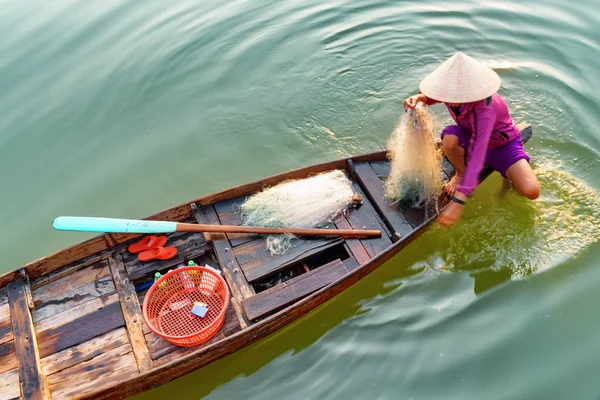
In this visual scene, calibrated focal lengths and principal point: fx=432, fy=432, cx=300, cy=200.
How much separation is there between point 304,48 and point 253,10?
181cm

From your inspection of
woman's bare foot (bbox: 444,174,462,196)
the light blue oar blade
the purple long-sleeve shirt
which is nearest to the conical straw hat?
the purple long-sleeve shirt

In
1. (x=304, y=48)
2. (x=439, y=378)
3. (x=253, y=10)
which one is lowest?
(x=439, y=378)

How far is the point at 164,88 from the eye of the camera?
7727 millimetres

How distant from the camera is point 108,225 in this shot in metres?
4.16

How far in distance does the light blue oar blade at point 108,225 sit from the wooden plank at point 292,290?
1.15 m

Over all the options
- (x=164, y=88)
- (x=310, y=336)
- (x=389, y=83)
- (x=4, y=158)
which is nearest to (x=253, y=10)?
(x=164, y=88)

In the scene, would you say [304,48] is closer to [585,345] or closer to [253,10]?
[253,10]

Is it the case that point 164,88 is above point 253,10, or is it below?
below

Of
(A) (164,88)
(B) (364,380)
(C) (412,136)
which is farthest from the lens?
(A) (164,88)

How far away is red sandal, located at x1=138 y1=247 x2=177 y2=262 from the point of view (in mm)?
4574

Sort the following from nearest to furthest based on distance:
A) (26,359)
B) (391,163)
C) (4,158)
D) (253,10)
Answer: (26,359), (391,163), (4,158), (253,10)

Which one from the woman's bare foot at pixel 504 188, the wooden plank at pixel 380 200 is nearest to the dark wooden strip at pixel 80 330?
the wooden plank at pixel 380 200

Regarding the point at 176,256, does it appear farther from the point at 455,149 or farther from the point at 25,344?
the point at 455,149

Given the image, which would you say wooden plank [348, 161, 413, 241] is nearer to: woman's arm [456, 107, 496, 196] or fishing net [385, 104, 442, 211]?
fishing net [385, 104, 442, 211]
